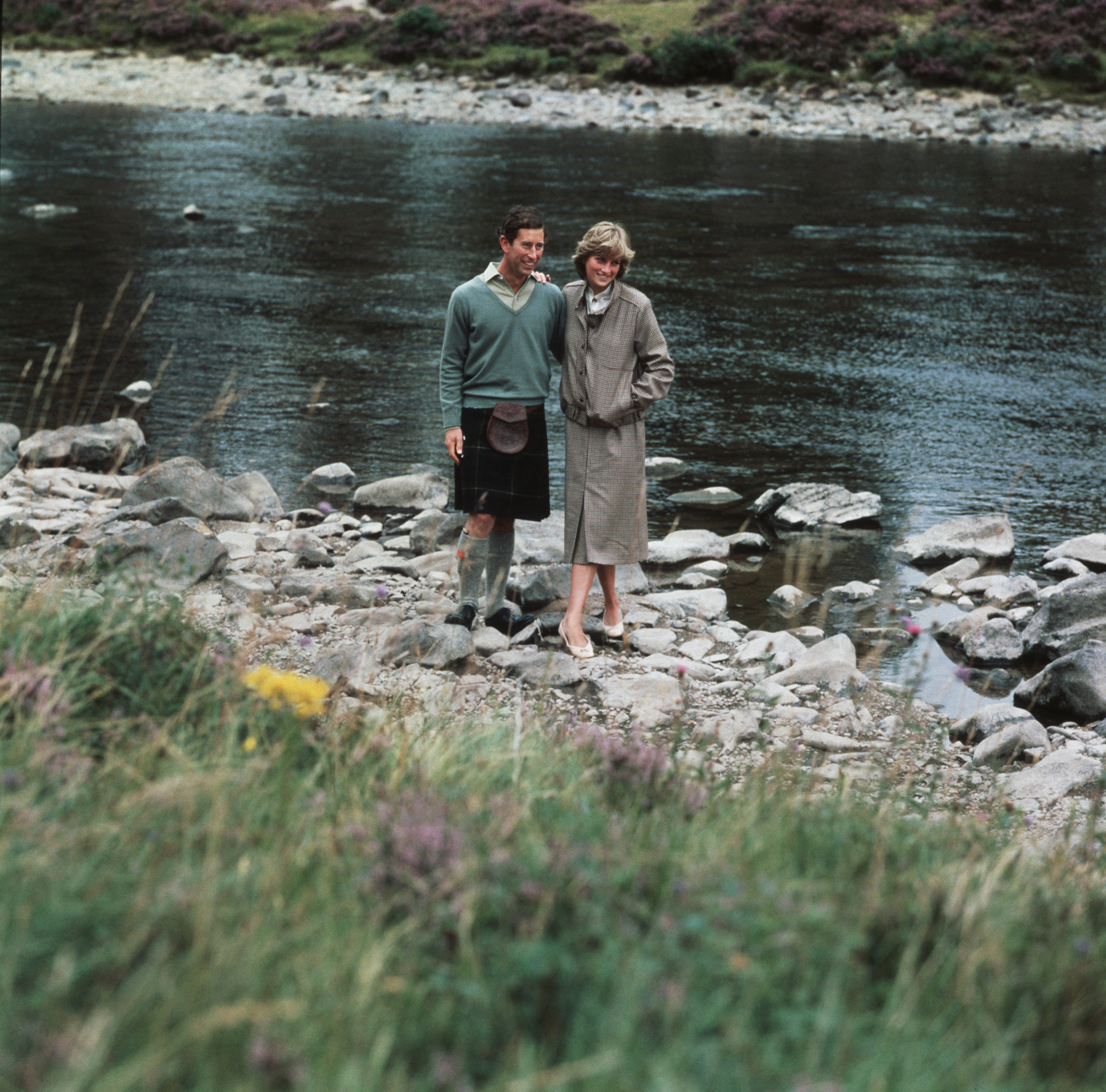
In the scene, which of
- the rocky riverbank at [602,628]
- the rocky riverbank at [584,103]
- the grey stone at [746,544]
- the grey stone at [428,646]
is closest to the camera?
the rocky riverbank at [602,628]

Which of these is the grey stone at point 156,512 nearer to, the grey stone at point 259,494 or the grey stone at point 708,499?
the grey stone at point 259,494

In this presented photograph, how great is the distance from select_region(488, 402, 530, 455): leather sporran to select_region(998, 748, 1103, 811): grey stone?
2.69m

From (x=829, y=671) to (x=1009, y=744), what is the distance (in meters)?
0.94

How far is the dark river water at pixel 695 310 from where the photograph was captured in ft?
31.1

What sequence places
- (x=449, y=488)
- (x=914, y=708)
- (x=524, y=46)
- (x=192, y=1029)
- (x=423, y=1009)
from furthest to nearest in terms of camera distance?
(x=524, y=46)
(x=449, y=488)
(x=914, y=708)
(x=423, y=1009)
(x=192, y=1029)

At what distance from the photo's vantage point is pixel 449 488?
8516 mm

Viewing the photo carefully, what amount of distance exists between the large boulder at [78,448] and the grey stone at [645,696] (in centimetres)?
499

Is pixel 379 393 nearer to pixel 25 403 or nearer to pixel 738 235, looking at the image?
pixel 25 403

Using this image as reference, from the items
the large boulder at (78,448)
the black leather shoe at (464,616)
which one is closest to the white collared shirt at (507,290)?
the black leather shoe at (464,616)

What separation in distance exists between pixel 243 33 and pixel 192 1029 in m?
55.8

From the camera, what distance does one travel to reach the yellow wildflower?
3.17 metres

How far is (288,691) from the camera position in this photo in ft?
10.4

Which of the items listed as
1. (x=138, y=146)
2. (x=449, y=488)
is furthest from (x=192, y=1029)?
(x=138, y=146)

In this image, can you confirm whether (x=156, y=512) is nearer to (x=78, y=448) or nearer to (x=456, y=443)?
(x=78, y=448)
